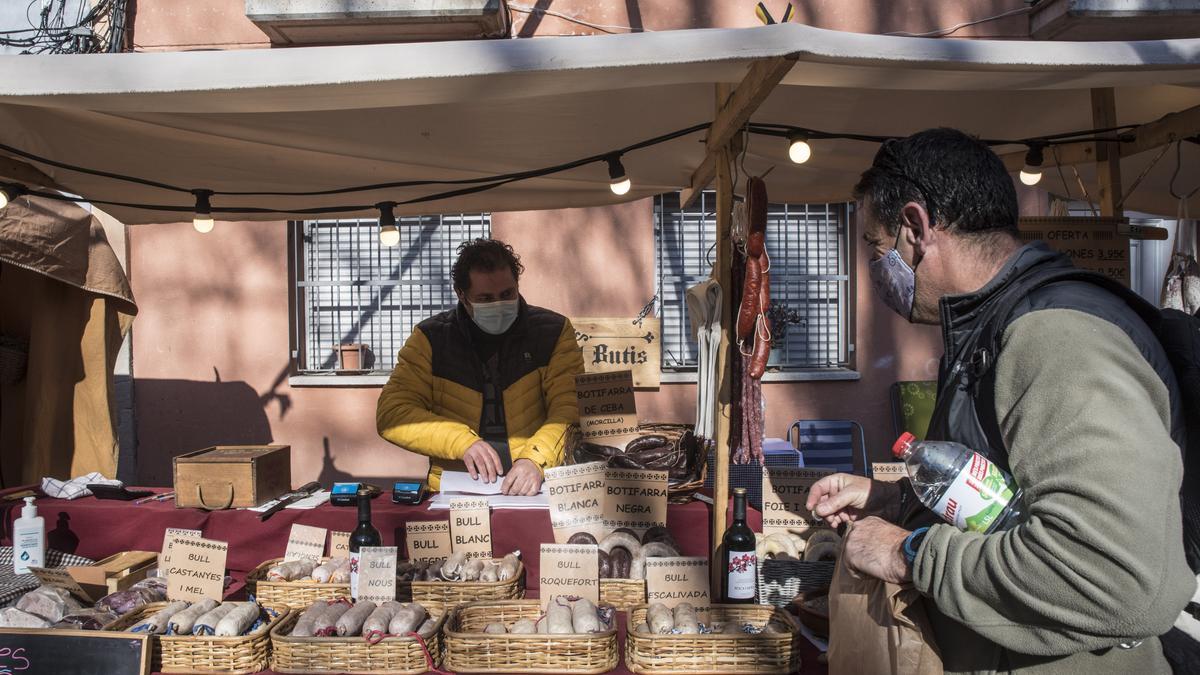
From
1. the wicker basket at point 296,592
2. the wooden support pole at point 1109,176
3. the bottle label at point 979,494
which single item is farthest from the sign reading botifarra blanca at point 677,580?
the wooden support pole at point 1109,176

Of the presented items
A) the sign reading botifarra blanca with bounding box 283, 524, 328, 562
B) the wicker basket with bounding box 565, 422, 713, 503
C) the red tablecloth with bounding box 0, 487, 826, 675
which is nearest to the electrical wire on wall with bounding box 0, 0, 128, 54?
the red tablecloth with bounding box 0, 487, 826, 675

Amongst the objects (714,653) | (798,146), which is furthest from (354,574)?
(798,146)

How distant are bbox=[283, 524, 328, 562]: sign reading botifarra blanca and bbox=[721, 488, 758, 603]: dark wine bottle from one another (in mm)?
1426

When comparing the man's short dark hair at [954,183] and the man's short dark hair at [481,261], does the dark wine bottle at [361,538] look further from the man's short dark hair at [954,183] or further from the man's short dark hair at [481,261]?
the man's short dark hair at [954,183]

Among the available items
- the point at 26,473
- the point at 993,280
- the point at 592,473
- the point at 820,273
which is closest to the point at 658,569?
the point at 592,473

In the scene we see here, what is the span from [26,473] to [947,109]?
16.2 ft

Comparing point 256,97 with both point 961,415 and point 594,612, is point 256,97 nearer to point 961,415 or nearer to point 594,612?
point 594,612

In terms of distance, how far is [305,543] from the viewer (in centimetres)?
276

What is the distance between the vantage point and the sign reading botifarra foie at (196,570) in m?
2.49

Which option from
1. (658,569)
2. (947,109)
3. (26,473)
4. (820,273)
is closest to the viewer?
(658,569)

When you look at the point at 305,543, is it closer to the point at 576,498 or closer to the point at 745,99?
the point at 576,498

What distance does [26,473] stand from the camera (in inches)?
168

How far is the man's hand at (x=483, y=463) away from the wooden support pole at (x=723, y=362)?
94cm

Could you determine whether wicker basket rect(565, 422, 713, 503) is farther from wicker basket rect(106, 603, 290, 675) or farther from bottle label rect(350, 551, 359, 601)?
wicker basket rect(106, 603, 290, 675)
